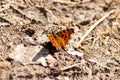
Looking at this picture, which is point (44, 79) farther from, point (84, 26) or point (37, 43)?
point (84, 26)

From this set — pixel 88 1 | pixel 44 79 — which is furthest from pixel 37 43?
pixel 88 1

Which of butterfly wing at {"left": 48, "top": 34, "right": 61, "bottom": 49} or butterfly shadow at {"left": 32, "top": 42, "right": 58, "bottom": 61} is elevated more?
butterfly wing at {"left": 48, "top": 34, "right": 61, "bottom": 49}

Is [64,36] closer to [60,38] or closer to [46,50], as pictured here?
[60,38]

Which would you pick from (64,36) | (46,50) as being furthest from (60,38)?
(46,50)

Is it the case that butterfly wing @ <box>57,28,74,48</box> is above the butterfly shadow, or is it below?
above

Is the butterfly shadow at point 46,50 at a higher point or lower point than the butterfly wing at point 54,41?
lower
